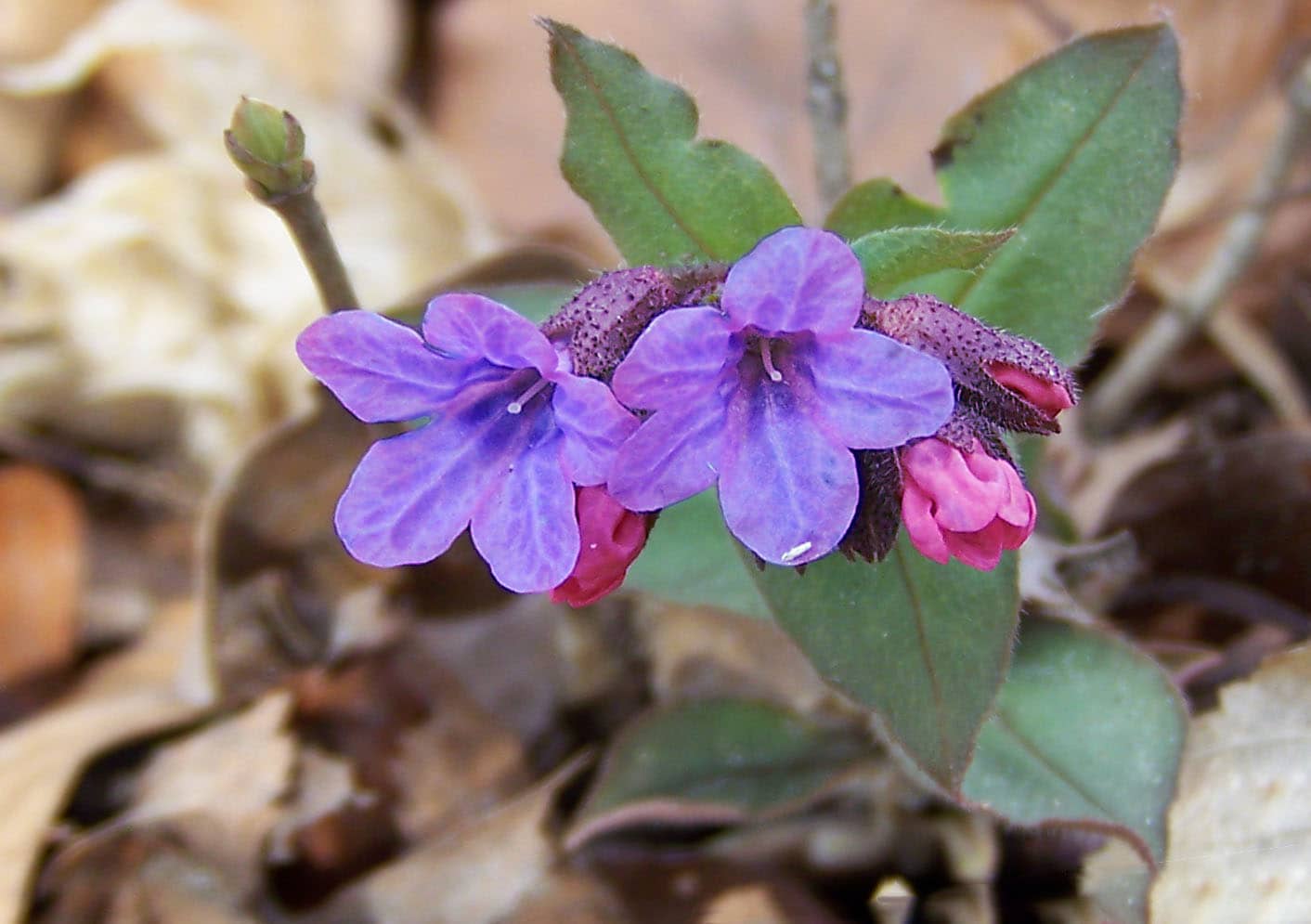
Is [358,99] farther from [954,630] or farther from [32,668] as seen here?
[954,630]

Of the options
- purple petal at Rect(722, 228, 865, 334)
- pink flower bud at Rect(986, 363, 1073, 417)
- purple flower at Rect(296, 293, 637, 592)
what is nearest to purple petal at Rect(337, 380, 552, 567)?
purple flower at Rect(296, 293, 637, 592)

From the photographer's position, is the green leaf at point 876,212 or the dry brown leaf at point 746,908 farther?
the dry brown leaf at point 746,908

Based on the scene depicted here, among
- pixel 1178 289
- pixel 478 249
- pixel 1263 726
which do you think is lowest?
pixel 1263 726

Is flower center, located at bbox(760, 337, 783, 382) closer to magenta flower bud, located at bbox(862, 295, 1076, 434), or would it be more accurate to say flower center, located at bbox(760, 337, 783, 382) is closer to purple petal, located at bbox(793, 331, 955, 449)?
purple petal, located at bbox(793, 331, 955, 449)

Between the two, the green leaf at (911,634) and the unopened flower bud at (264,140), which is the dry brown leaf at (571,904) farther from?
the unopened flower bud at (264,140)

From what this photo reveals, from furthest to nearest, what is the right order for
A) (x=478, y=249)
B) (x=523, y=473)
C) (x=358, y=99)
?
(x=358, y=99), (x=478, y=249), (x=523, y=473)

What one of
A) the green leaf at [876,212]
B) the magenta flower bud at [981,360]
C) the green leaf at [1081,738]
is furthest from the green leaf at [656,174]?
the green leaf at [1081,738]

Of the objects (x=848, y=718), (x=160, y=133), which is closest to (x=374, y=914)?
(x=848, y=718)
